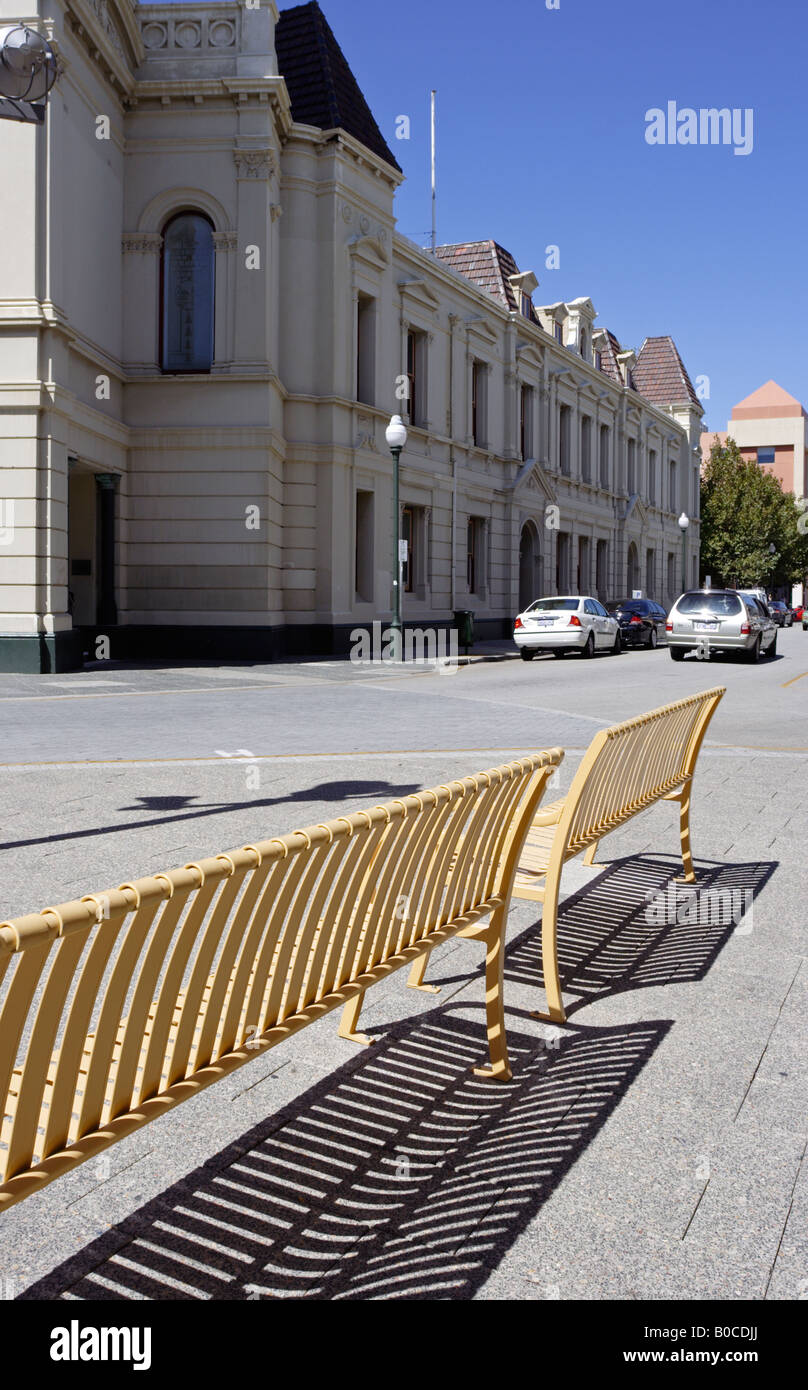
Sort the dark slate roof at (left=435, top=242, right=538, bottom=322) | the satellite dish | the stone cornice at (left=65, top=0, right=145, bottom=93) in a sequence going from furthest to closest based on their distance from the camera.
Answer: the dark slate roof at (left=435, top=242, right=538, bottom=322) < the stone cornice at (left=65, top=0, right=145, bottom=93) < the satellite dish

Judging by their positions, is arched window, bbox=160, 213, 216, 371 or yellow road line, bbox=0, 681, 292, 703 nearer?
yellow road line, bbox=0, 681, 292, 703

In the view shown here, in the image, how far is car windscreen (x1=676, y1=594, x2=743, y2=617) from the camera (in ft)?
86.4

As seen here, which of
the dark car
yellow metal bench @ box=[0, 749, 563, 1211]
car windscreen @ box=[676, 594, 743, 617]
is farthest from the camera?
the dark car

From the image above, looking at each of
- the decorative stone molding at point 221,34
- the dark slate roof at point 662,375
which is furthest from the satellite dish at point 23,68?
the dark slate roof at point 662,375

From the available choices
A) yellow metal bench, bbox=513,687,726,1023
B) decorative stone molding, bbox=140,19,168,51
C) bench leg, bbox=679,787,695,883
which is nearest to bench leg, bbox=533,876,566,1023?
yellow metal bench, bbox=513,687,726,1023

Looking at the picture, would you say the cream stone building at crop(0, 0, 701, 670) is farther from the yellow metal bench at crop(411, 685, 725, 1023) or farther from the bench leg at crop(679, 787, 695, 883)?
the bench leg at crop(679, 787, 695, 883)

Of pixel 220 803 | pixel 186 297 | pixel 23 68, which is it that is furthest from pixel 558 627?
pixel 23 68

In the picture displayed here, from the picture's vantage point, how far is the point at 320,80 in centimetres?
2677

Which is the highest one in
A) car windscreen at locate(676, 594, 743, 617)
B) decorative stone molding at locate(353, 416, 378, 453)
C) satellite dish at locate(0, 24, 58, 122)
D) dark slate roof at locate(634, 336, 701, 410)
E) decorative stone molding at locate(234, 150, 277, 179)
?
dark slate roof at locate(634, 336, 701, 410)

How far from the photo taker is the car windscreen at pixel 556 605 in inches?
1133

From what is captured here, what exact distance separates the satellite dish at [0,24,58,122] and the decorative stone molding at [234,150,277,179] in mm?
16742

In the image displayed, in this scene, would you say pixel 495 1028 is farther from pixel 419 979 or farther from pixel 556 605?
pixel 556 605

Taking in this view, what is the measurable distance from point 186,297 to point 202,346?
1.06 meters
